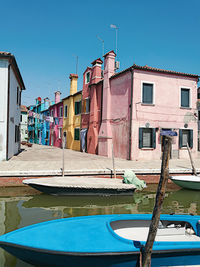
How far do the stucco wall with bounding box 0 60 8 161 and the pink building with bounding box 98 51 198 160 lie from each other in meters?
8.34

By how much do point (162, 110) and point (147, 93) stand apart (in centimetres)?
176

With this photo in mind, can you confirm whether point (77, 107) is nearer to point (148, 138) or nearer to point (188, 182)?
point (148, 138)

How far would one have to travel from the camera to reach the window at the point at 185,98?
57.7 ft

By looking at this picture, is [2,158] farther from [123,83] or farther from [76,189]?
[123,83]

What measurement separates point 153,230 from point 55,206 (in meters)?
5.02

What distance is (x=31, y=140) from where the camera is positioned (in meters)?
45.2

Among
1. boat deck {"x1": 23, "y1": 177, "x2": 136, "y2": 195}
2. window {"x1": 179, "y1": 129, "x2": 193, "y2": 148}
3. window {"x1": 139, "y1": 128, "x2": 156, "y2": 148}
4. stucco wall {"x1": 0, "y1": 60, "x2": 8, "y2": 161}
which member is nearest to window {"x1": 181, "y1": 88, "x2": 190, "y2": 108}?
window {"x1": 179, "y1": 129, "x2": 193, "y2": 148}

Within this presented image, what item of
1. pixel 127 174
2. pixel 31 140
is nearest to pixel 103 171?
pixel 127 174

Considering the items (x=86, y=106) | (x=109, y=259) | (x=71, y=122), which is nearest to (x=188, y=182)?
(x=109, y=259)

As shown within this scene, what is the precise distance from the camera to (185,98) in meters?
17.7

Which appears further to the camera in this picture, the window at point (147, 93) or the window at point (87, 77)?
the window at point (87, 77)

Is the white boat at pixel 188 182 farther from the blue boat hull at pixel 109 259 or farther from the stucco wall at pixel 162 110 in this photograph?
the blue boat hull at pixel 109 259

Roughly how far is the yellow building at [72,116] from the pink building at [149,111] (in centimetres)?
759

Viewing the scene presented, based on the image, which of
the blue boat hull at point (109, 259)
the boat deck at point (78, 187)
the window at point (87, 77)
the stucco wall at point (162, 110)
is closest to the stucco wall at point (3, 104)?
the boat deck at point (78, 187)
